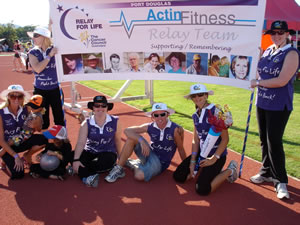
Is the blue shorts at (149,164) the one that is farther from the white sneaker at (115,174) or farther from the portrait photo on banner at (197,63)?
the portrait photo on banner at (197,63)

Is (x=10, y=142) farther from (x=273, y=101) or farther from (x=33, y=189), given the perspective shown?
(x=273, y=101)

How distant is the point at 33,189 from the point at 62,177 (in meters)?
0.46

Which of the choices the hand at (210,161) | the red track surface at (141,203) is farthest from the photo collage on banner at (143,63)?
the red track surface at (141,203)

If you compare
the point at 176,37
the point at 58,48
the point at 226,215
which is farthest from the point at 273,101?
the point at 58,48

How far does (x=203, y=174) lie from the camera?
401 centimetres

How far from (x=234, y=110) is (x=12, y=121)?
608 cm

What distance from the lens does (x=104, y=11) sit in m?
4.82

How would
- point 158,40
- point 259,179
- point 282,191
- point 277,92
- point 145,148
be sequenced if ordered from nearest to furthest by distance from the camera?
point 277,92 → point 282,191 → point 259,179 → point 145,148 → point 158,40

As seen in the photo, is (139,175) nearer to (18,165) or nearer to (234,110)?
(18,165)

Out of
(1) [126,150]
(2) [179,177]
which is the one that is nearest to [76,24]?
(1) [126,150]

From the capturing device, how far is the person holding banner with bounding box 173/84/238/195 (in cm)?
394

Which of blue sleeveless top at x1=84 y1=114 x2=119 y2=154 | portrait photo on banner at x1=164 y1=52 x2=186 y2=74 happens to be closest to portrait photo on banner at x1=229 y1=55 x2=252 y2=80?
portrait photo on banner at x1=164 y1=52 x2=186 y2=74

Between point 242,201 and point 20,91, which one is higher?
point 20,91

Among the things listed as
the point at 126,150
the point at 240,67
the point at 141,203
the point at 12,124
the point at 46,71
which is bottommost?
the point at 141,203
